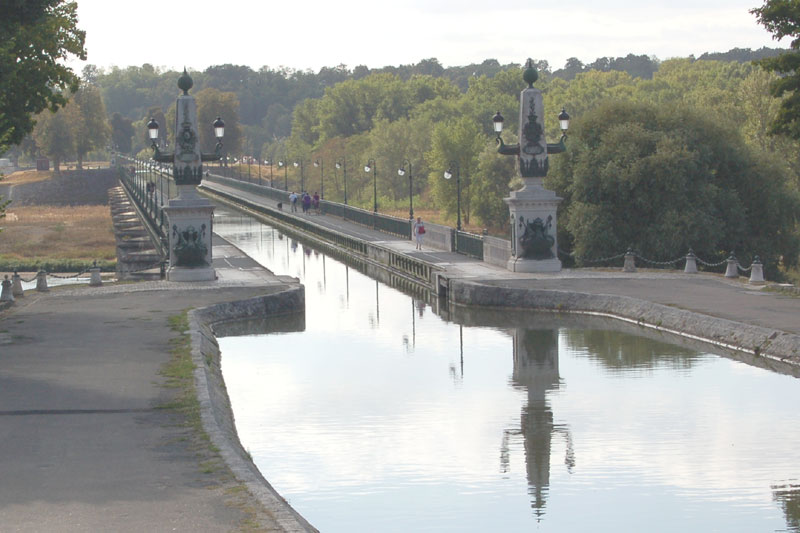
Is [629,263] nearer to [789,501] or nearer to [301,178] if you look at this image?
[789,501]

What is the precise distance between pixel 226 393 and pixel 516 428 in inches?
215

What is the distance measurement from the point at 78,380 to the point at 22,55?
17.6m

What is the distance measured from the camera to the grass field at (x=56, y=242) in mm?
85500

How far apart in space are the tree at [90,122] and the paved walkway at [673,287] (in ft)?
462

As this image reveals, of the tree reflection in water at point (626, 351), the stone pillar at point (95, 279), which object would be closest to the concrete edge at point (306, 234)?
the stone pillar at point (95, 279)

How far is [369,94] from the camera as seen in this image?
161 meters

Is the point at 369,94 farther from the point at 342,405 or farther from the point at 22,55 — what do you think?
the point at 342,405

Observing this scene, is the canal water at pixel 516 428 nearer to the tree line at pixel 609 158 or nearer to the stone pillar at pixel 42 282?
the stone pillar at pixel 42 282

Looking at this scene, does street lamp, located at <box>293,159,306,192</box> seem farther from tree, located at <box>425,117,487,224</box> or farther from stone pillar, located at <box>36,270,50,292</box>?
stone pillar, located at <box>36,270,50,292</box>

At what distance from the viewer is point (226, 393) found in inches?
879

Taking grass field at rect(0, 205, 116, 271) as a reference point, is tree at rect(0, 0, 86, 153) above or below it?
above

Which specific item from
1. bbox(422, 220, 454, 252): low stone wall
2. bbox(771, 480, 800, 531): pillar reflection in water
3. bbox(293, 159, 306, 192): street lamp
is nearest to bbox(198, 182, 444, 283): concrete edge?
bbox(422, 220, 454, 252): low stone wall

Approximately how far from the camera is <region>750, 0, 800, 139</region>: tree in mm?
34125

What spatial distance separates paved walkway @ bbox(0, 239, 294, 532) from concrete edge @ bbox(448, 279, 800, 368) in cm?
1014
